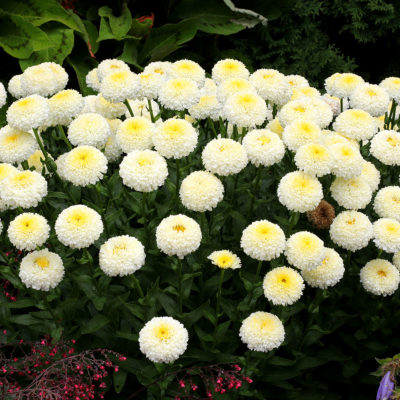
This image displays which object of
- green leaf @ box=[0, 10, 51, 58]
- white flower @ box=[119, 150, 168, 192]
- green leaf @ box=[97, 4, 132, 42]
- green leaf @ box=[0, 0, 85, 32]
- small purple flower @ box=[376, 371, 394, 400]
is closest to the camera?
small purple flower @ box=[376, 371, 394, 400]

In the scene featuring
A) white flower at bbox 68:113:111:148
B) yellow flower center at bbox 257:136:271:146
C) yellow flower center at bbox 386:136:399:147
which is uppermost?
yellow flower center at bbox 386:136:399:147

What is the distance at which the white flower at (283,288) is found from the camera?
→ 1.74 m

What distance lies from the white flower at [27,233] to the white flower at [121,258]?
0.65 feet

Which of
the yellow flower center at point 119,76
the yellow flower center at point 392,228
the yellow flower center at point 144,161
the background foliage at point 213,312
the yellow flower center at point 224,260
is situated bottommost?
the background foliage at point 213,312

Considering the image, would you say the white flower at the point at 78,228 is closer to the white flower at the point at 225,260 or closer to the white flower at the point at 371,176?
the white flower at the point at 225,260

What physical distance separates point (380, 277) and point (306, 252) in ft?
1.16

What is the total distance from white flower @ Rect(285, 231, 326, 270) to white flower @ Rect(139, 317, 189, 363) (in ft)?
1.29

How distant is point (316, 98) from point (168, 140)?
789mm

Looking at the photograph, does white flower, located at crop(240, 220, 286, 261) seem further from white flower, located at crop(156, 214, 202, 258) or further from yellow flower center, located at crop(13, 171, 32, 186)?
yellow flower center, located at crop(13, 171, 32, 186)

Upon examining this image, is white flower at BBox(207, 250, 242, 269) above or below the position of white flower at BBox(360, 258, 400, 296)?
above

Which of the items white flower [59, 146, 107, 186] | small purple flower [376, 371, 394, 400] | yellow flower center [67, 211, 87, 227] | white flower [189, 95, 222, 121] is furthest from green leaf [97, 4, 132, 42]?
small purple flower [376, 371, 394, 400]

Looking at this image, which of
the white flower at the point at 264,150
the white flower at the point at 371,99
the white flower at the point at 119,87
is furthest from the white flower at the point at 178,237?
the white flower at the point at 371,99

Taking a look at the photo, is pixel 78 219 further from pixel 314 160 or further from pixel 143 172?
pixel 314 160

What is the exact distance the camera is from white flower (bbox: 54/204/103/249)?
1.71 metres
